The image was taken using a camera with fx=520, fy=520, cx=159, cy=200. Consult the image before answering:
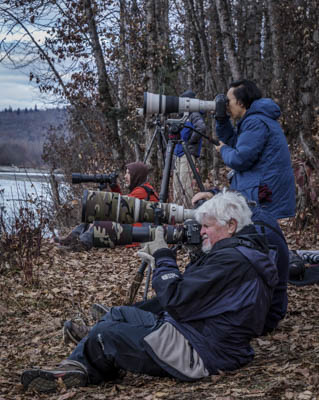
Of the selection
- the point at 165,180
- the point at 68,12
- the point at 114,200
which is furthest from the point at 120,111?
the point at 114,200

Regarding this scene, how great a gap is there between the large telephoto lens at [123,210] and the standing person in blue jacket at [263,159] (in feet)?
2.95

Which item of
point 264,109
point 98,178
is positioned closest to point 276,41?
point 98,178

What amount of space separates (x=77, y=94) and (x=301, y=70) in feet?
23.6

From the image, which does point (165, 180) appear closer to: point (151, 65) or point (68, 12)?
point (151, 65)

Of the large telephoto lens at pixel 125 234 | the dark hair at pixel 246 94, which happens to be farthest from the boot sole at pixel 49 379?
the dark hair at pixel 246 94

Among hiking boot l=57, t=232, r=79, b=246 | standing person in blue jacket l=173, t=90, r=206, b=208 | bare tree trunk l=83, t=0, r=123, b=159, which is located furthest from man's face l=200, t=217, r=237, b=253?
bare tree trunk l=83, t=0, r=123, b=159

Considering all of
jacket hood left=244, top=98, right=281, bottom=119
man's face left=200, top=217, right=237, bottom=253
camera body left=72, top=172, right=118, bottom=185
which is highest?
jacket hood left=244, top=98, right=281, bottom=119

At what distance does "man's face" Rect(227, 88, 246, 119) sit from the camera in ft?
13.4

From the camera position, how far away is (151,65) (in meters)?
9.86

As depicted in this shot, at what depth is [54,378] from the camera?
2977mm

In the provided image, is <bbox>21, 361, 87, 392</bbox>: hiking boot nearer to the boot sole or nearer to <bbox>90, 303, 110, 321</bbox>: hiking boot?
the boot sole

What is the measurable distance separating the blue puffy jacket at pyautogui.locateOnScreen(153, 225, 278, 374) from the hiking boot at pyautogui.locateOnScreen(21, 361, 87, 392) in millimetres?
639

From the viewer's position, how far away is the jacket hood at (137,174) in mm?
6840

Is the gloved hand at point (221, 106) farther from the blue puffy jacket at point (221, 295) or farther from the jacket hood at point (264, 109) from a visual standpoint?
the blue puffy jacket at point (221, 295)
